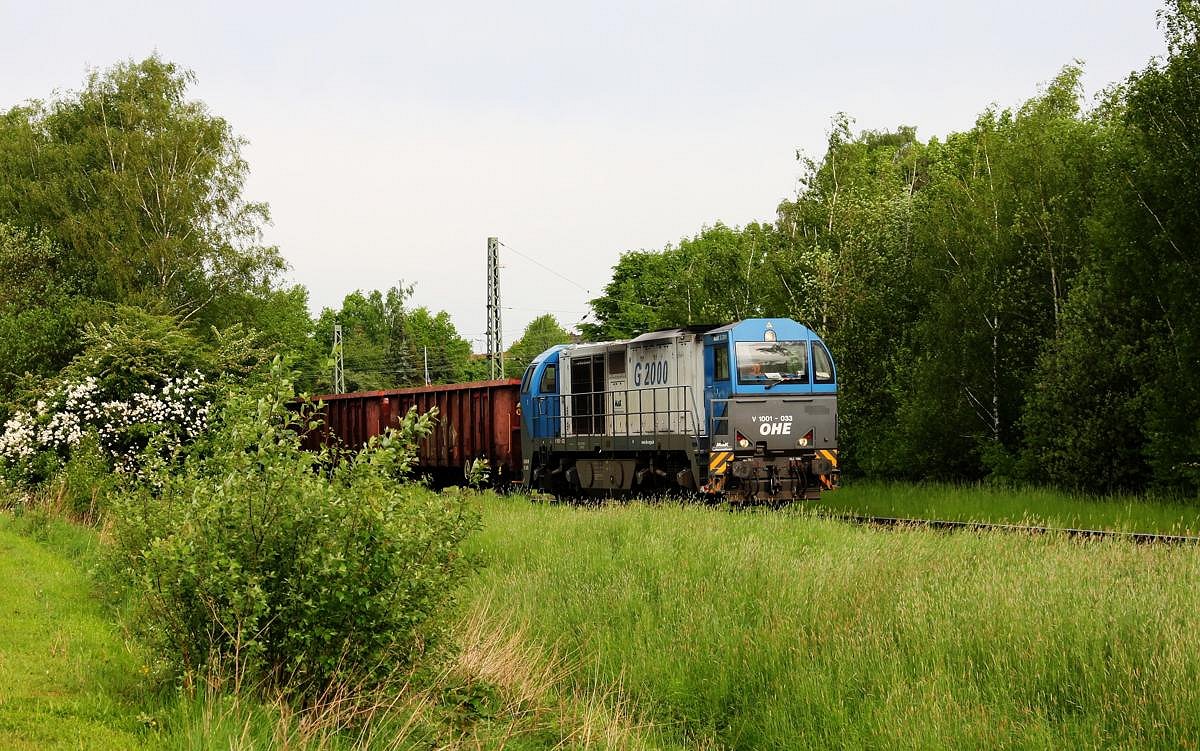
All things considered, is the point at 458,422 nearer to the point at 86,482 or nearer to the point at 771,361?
the point at 771,361

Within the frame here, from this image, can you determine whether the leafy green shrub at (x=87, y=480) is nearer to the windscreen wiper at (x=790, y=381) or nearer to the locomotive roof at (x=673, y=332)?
the locomotive roof at (x=673, y=332)

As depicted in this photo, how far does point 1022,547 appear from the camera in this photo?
11.7 metres

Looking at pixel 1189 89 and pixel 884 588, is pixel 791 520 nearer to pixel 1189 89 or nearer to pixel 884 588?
pixel 884 588

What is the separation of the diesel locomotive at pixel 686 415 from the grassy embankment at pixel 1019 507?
1636mm

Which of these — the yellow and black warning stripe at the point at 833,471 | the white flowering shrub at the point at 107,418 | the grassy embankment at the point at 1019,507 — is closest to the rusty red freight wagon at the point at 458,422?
the white flowering shrub at the point at 107,418

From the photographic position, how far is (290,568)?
7.58 m

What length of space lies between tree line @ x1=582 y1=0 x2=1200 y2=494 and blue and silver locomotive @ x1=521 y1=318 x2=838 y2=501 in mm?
5528

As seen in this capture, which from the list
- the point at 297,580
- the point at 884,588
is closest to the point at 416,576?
the point at 297,580

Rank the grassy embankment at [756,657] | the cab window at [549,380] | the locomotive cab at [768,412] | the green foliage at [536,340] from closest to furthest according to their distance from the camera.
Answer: the grassy embankment at [756,657] < the locomotive cab at [768,412] < the cab window at [549,380] < the green foliage at [536,340]

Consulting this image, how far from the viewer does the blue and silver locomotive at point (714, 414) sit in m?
19.0

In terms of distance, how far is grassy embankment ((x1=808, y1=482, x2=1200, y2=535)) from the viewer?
16.5 meters

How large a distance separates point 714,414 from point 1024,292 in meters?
10.0

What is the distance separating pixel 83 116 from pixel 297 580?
120 feet

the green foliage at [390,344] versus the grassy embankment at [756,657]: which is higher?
the green foliage at [390,344]
